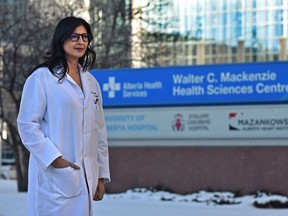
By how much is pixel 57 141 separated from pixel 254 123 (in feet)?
32.3

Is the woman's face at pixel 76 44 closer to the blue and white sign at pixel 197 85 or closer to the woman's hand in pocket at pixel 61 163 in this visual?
the woman's hand in pocket at pixel 61 163

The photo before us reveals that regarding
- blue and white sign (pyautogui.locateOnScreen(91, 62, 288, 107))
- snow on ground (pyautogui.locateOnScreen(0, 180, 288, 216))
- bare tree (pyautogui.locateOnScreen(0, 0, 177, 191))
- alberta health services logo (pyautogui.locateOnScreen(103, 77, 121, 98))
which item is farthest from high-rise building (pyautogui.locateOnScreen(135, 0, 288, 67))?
snow on ground (pyautogui.locateOnScreen(0, 180, 288, 216))

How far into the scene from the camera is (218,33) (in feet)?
281

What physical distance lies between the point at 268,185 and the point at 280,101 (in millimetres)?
1686

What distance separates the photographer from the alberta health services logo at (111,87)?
14169 mm

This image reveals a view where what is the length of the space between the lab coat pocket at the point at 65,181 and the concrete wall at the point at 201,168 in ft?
31.9

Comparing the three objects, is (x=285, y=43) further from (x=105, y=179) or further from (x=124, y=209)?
(x=105, y=179)

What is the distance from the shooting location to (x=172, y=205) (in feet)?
39.7

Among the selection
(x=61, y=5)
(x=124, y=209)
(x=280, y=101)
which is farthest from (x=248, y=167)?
(x=61, y=5)

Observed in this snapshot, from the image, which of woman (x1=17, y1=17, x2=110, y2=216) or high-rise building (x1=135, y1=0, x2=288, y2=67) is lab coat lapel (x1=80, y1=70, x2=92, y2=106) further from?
high-rise building (x1=135, y1=0, x2=288, y2=67)

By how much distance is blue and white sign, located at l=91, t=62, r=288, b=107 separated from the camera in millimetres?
12859

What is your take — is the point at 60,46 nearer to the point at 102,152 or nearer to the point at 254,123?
the point at 102,152

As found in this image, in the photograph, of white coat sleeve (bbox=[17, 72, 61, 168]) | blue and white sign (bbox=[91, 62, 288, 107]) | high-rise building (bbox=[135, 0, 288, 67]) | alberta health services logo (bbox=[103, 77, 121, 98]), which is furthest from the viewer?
high-rise building (bbox=[135, 0, 288, 67])

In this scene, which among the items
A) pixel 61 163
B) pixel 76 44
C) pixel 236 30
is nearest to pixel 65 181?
pixel 61 163
